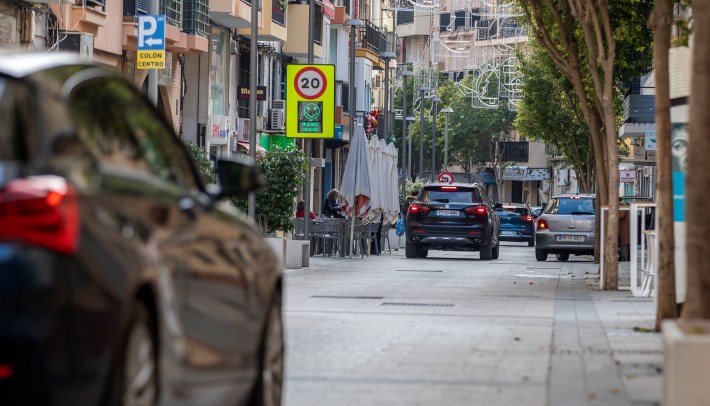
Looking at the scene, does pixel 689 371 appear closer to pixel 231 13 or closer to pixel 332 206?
pixel 332 206

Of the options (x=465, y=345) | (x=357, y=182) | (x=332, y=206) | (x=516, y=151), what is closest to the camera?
(x=465, y=345)

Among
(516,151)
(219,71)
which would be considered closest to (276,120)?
(219,71)

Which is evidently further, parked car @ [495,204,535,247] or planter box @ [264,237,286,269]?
parked car @ [495,204,535,247]

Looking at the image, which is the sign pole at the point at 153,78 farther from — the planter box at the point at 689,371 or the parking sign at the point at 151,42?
the planter box at the point at 689,371

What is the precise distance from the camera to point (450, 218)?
38.7 m

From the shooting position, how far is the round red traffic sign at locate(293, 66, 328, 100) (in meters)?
33.4

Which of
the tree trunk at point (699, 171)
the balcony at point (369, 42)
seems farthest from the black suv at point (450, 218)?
the balcony at point (369, 42)

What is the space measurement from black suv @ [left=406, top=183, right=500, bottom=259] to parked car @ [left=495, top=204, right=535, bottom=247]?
24290mm

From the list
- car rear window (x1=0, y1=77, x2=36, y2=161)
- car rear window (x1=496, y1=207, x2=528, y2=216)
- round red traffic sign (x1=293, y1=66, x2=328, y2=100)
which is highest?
round red traffic sign (x1=293, y1=66, x2=328, y2=100)

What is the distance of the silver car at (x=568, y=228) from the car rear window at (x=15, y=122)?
35148 millimetres

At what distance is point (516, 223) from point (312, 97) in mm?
30737

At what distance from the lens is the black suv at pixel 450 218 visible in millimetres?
38594

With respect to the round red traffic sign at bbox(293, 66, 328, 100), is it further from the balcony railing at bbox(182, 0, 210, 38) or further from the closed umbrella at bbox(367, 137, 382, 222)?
the balcony railing at bbox(182, 0, 210, 38)

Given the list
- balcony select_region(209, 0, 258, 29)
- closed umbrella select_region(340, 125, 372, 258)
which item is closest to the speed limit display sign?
closed umbrella select_region(340, 125, 372, 258)
